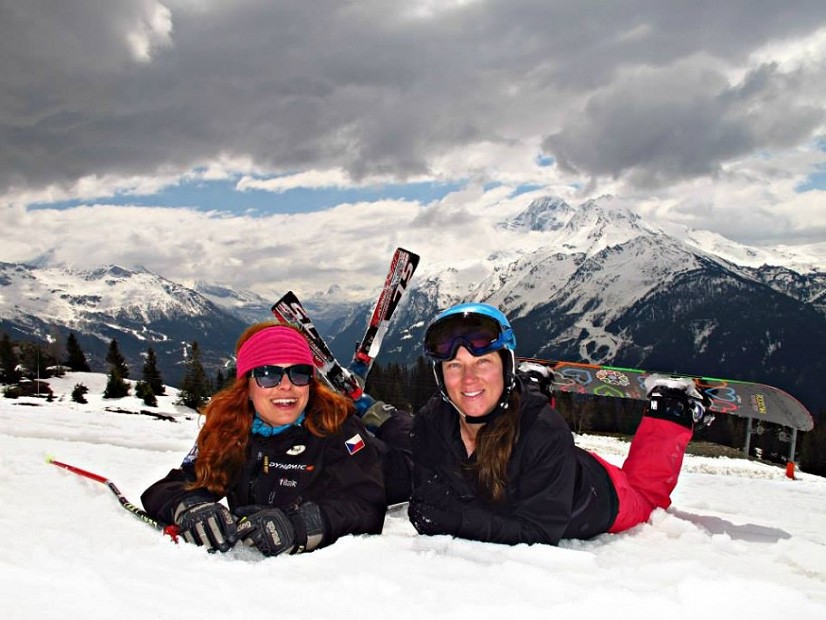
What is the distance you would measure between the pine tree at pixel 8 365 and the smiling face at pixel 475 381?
56.7 meters

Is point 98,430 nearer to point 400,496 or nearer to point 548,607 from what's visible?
point 400,496

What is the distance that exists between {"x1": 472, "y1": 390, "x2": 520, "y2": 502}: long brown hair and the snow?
66cm

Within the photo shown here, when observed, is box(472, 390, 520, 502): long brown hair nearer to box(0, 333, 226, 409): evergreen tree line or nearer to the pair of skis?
the pair of skis

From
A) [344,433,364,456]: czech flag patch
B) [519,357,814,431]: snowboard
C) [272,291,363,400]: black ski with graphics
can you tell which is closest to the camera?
[344,433,364,456]: czech flag patch

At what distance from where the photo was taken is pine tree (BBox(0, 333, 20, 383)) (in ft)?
162

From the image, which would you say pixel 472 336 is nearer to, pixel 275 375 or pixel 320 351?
pixel 275 375

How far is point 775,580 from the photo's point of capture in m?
3.53

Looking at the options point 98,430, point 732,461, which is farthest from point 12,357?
point 732,461

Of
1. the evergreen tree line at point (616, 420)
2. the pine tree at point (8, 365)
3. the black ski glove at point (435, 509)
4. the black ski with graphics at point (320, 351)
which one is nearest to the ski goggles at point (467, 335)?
the black ski glove at point (435, 509)

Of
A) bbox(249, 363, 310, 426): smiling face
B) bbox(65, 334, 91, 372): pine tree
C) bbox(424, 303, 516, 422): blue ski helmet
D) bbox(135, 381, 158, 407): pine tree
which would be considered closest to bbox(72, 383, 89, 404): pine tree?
bbox(135, 381, 158, 407): pine tree

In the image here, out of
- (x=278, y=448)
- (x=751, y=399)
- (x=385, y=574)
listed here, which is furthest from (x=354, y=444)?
(x=751, y=399)

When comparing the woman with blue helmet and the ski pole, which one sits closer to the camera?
the ski pole

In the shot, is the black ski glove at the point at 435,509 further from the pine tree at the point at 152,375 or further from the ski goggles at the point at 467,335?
the pine tree at the point at 152,375

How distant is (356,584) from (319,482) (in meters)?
1.61
